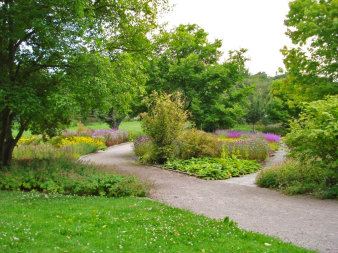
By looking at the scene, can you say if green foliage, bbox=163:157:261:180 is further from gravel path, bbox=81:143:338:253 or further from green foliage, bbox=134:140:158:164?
green foliage, bbox=134:140:158:164

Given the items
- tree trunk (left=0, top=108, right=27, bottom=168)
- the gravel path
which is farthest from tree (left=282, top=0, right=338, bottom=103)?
tree trunk (left=0, top=108, right=27, bottom=168)

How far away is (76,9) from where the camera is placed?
297 inches

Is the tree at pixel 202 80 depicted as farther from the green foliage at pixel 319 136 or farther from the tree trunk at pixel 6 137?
the green foliage at pixel 319 136

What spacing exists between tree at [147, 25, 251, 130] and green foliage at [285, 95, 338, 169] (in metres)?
9.30

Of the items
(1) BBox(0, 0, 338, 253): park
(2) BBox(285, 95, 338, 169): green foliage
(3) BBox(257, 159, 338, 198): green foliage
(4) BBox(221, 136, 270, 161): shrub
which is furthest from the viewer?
(4) BBox(221, 136, 270, 161): shrub

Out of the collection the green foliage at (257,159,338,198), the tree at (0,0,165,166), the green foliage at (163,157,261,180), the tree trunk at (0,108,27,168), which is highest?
the tree at (0,0,165,166)

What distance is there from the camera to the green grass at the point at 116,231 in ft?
13.0

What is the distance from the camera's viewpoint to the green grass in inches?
156

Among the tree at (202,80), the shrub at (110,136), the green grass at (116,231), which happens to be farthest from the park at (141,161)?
the shrub at (110,136)

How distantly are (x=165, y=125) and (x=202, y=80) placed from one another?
5767 mm

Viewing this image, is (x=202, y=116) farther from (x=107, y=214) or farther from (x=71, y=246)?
(x=71, y=246)

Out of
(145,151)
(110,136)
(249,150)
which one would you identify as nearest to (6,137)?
(145,151)

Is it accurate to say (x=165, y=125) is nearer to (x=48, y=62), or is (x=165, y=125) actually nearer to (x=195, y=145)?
(x=195, y=145)

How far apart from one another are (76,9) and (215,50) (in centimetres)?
1256
